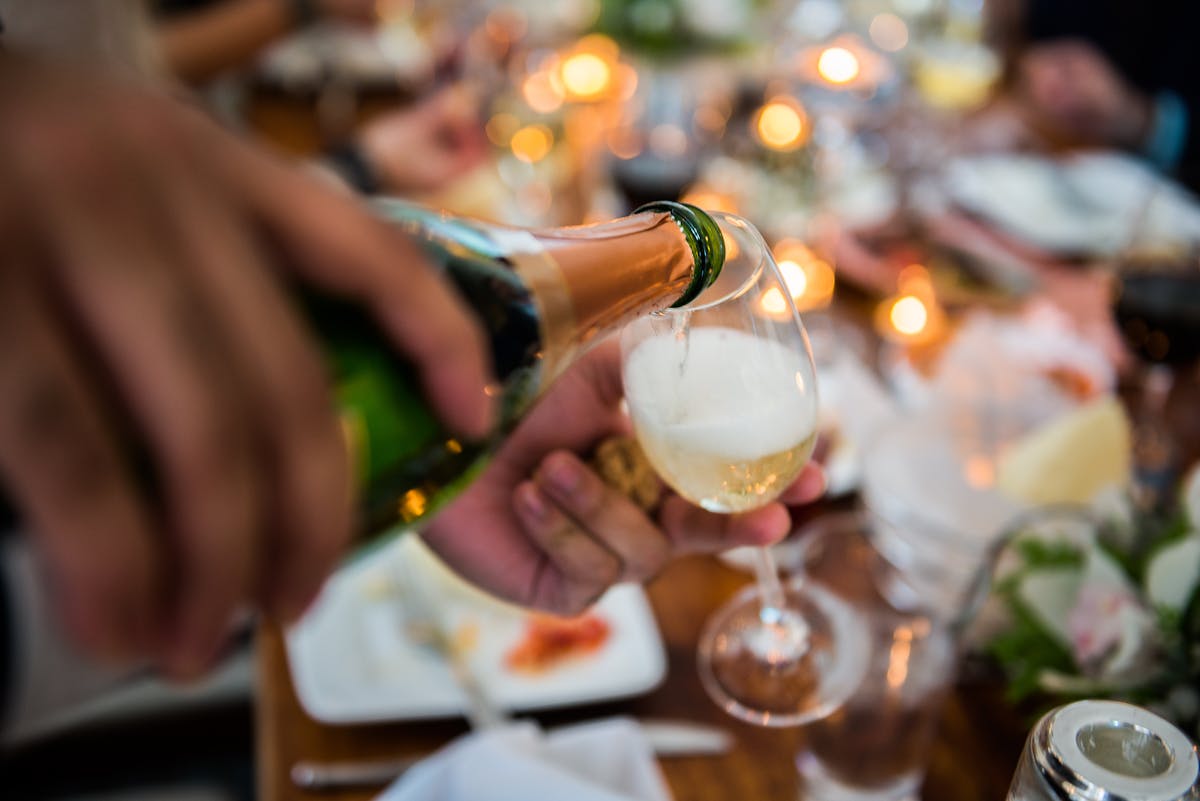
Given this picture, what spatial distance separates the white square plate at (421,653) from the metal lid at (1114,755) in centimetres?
38

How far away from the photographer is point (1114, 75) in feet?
7.11

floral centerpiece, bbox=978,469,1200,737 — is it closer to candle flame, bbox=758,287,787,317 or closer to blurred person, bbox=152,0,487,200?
candle flame, bbox=758,287,787,317

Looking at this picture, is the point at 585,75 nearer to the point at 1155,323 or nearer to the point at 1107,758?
the point at 1155,323

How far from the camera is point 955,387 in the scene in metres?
1.00

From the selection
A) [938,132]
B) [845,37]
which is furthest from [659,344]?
[845,37]

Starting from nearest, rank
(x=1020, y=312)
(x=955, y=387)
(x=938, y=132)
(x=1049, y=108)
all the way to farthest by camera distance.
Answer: (x=955, y=387)
(x=1020, y=312)
(x=938, y=132)
(x=1049, y=108)

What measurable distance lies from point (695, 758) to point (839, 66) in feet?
4.22

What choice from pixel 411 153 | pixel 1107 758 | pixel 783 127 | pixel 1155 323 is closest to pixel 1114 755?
pixel 1107 758

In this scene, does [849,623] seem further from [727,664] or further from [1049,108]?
[1049,108]

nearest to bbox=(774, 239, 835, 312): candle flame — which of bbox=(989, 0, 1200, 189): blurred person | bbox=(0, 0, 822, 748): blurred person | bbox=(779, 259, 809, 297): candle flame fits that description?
bbox=(779, 259, 809, 297): candle flame

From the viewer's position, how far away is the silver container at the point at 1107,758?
34cm

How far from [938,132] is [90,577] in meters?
1.76

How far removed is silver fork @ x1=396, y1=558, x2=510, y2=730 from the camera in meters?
0.67

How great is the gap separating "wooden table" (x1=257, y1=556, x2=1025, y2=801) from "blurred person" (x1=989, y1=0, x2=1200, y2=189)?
135 cm
